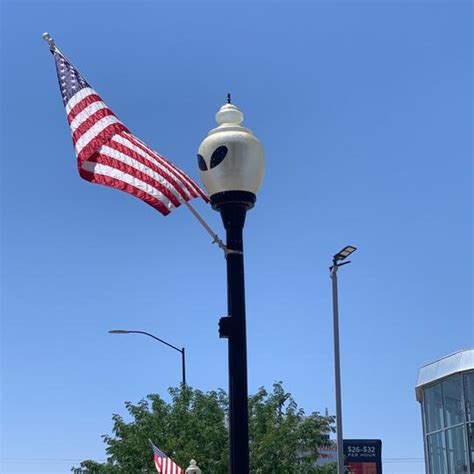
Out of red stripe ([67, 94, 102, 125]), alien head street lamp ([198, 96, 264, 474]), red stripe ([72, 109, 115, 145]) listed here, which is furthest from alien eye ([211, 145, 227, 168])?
red stripe ([67, 94, 102, 125])

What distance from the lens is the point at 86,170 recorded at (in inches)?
351

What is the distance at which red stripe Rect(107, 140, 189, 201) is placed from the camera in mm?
9148

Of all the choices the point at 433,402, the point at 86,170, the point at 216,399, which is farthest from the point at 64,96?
the point at 433,402

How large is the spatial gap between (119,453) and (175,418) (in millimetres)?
1946

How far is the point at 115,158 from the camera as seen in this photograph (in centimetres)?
907

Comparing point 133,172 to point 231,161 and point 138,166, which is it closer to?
point 138,166

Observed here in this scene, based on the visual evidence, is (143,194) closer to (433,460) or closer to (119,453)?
(119,453)

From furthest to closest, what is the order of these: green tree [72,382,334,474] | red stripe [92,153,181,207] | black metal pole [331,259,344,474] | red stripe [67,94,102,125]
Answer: green tree [72,382,334,474] < black metal pole [331,259,344,474] < red stripe [67,94,102,125] < red stripe [92,153,181,207]

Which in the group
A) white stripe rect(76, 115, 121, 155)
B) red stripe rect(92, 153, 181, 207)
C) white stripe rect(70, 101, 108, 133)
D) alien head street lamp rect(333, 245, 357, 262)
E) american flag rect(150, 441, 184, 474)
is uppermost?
alien head street lamp rect(333, 245, 357, 262)

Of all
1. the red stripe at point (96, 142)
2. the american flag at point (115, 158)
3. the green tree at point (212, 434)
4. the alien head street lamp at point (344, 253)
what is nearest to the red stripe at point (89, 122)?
the american flag at point (115, 158)

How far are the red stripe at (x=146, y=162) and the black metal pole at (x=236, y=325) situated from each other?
0.76 meters

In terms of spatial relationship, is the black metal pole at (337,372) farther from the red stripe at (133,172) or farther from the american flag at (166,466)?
the red stripe at (133,172)

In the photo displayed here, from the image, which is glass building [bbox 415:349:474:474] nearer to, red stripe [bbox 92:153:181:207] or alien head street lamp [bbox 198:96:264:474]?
red stripe [bbox 92:153:181:207]

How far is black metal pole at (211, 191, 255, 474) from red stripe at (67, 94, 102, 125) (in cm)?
170
